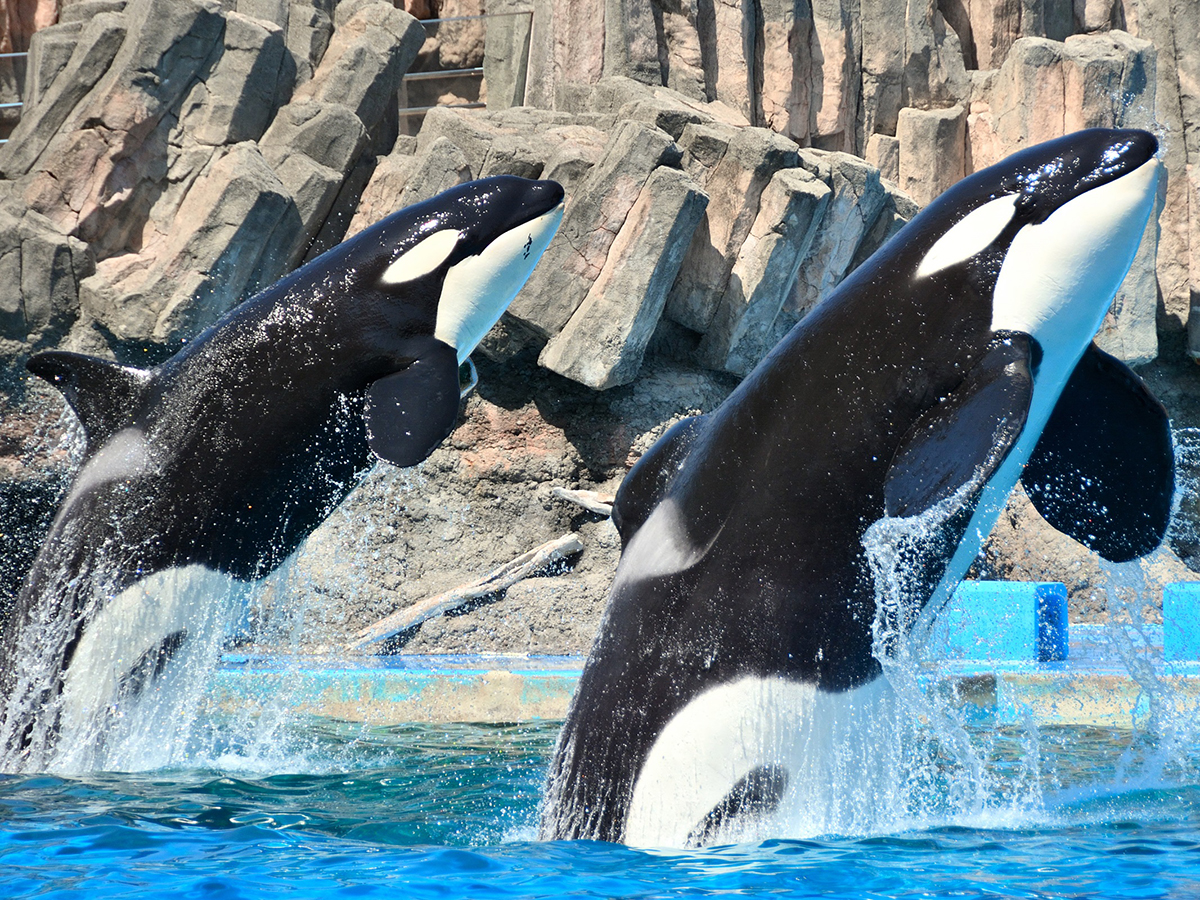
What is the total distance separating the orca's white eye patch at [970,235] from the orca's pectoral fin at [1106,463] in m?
0.55

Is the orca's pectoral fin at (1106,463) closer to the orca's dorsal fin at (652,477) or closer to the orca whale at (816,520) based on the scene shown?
the orca whale at (816,520)

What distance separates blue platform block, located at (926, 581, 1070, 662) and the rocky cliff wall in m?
3.00

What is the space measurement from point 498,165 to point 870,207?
4.33m

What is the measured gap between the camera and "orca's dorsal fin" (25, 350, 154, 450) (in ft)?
15.4

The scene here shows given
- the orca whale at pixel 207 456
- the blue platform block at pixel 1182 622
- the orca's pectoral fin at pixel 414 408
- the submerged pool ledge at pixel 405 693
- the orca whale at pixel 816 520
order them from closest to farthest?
the orca whale at pixel 816 520, the orca's pectoral fin at pixel 414 408, the orca whale at pixel 207 456, the submerged pool ledge at pixel 405 693, the blue platform block at pixel 1182 622

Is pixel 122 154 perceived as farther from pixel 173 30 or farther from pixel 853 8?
pixel 853 8

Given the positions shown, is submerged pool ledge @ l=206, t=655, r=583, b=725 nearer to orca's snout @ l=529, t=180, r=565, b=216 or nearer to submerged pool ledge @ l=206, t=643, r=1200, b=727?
submerged pool ledge @ l=206, t=643, r=1200, b=727

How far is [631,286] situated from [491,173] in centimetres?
181

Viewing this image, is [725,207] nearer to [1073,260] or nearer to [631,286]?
[631,286]

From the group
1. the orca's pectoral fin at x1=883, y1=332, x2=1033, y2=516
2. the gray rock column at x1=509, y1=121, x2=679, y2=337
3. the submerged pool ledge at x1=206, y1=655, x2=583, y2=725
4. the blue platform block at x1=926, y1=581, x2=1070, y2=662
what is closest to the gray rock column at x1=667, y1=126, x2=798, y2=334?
the gray rock column at x1=509, y1=121, x2=679, y2=337

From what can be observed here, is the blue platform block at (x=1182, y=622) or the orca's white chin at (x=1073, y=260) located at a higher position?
the orca's white chin at (x=1073, y=260)

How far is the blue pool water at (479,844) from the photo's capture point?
289 cm

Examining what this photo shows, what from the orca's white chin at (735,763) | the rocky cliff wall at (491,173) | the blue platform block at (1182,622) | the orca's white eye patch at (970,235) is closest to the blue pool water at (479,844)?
the orca's white chin at (735,763)

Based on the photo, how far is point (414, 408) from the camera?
14.7 ft
